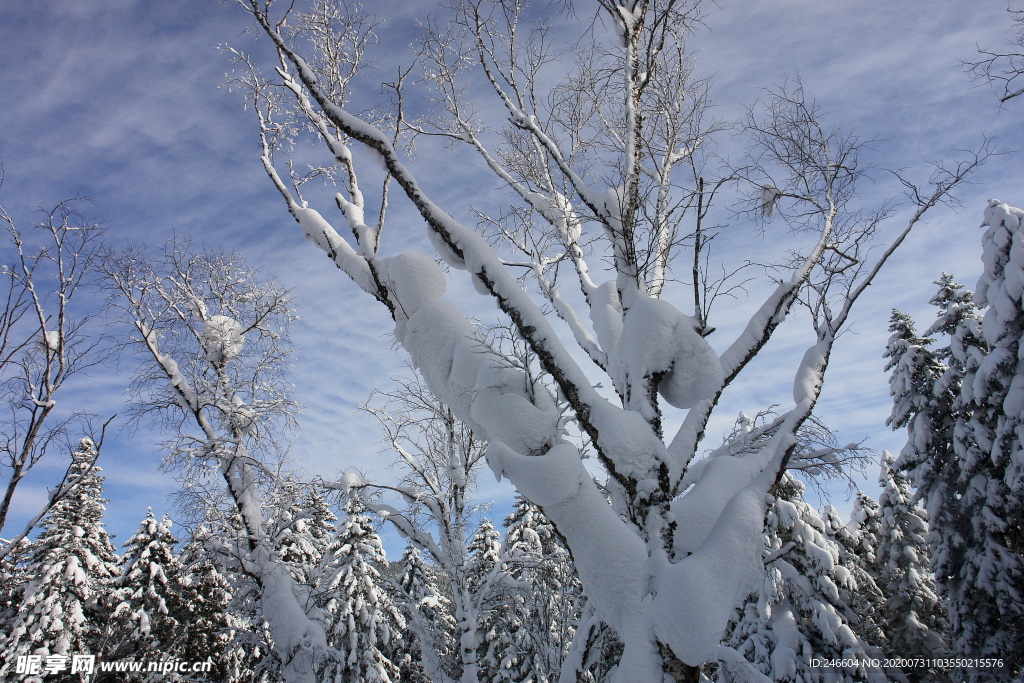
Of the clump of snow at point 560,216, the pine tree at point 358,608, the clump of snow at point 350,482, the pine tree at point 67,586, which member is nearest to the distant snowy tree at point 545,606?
the clump of snow at point 350,482

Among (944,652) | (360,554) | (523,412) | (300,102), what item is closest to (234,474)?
(300,102)

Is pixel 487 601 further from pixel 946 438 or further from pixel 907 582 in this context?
pixel 907 582

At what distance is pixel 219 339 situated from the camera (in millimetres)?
8922

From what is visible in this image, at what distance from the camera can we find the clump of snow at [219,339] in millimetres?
8914

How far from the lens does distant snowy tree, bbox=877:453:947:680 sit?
48.9 ft

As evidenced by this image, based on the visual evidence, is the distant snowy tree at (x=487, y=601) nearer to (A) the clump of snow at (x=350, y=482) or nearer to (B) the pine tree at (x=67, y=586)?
(A) the clump of snow at (x=350, y=482)

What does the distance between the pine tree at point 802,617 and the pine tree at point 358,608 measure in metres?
10.4

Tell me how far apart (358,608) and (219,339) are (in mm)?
12287

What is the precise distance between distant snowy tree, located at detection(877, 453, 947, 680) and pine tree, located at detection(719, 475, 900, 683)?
365 centimetres

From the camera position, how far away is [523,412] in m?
3.43

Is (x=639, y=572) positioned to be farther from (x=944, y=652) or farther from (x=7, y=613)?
(x=7, y=613)

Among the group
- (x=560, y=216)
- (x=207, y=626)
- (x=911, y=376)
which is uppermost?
(x=911, y=376)

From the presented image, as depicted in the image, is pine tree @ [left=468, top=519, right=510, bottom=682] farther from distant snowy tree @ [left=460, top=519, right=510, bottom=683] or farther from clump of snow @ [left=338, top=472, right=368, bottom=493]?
clump of snow @ [left=338, top=472, right=368, bottom=493]

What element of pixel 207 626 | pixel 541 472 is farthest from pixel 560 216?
pixel 207 626
